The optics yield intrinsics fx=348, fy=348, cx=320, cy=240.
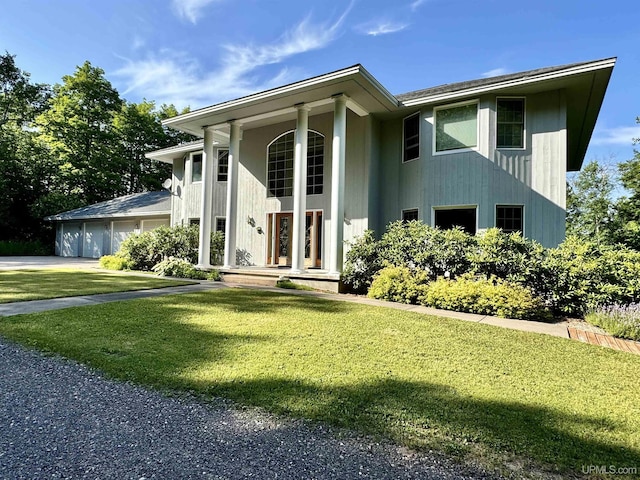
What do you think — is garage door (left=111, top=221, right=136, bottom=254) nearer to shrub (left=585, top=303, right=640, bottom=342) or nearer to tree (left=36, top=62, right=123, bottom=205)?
tree (left=36, top=62, right=123, bottom=205)

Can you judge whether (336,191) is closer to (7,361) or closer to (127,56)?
(7,361)

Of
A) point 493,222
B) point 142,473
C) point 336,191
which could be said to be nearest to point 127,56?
point 336,191

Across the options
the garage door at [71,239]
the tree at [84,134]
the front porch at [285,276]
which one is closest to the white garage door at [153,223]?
the garage door at [71,239]

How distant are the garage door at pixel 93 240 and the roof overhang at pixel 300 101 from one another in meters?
13.0

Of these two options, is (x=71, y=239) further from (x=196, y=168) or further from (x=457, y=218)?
(x=457, y=218)

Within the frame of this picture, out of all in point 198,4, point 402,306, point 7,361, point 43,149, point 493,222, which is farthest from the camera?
point 43,149

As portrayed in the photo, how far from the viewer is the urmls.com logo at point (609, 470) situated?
1950mm

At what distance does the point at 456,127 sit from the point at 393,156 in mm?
1983

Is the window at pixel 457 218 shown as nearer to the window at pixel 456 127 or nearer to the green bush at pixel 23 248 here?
the window at pixel 456 127

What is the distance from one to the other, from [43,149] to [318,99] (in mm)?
26925

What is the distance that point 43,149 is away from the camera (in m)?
26.2

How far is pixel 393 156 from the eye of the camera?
10.9 m

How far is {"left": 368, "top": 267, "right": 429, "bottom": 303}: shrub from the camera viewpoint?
7234 mm

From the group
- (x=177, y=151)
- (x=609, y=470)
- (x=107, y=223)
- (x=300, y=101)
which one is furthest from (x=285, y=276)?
(x=107, y=223)
